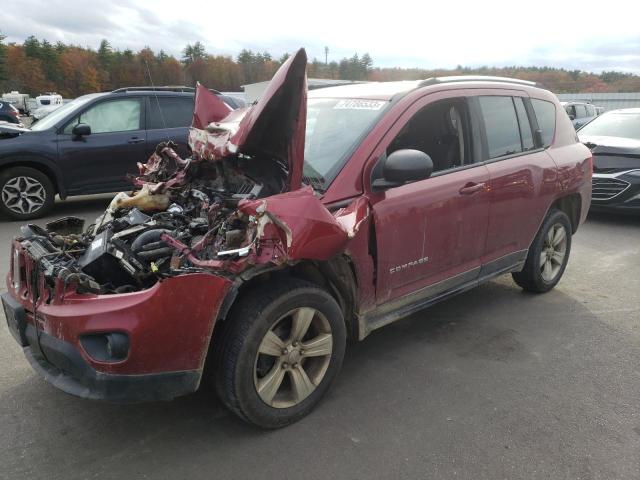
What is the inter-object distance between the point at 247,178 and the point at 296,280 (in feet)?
2.89

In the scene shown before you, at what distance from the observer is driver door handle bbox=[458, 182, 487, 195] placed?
347 cm

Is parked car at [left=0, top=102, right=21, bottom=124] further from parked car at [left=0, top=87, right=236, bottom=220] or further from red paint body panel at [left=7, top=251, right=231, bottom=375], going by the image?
red paint body panel at [left=7, top=251, right=231, bottom=375]

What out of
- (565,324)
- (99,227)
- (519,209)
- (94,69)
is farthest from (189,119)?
(94,69)

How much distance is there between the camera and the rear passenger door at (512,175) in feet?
12.4

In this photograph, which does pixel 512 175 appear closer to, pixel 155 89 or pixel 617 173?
pixel 617 173

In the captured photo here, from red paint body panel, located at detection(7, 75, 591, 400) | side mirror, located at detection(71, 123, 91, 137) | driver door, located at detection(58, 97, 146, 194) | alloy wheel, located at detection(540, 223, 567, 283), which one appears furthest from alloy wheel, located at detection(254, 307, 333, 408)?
side mirror, located at detection(71, 123, 91, 137)

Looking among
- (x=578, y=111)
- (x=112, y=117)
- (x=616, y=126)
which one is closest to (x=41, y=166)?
Result: (x=112, y=117)

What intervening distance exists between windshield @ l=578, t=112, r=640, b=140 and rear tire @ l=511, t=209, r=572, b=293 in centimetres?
479

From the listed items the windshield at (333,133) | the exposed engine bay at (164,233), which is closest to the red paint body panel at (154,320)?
the exposed engine bay at (164,233)

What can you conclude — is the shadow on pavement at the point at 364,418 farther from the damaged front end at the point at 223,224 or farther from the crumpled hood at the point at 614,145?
the crumpled hood at the point at 614,145

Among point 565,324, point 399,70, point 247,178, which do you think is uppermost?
point 399,70

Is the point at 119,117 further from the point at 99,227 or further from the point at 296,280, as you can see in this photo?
the point at 296,280

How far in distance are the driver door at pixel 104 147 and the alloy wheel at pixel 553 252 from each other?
5.96 metres

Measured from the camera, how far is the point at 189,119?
27.7 feet
